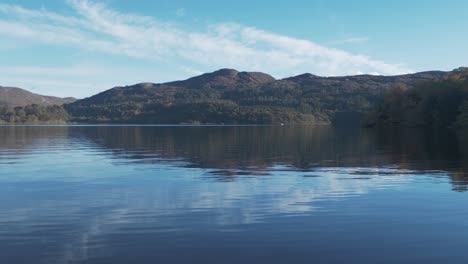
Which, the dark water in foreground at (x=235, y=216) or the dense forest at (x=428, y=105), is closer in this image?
the dark water in foreground at (x=235, y=216)

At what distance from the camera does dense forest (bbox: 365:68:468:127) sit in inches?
5591

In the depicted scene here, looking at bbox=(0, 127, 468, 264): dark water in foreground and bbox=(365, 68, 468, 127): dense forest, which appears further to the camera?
bbox=(365, 68, 468, 127): dense forest

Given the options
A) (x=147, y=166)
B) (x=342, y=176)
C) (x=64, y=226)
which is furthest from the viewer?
(x=147, y=166)

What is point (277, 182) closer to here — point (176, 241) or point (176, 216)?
point (176, 216)

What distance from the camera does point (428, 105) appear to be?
5994 inches

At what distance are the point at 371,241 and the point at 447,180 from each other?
614 inches

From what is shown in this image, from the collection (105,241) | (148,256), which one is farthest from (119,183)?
(148,256)

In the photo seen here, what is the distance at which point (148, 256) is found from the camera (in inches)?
503

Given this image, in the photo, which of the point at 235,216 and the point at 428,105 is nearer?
the point at 235,216

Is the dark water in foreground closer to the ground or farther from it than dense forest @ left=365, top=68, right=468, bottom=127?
closer to the ground

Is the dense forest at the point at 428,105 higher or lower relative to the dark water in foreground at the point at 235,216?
higher

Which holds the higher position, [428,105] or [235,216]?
[428,105]

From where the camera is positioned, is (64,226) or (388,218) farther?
(388,218)

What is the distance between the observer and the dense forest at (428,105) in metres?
142
